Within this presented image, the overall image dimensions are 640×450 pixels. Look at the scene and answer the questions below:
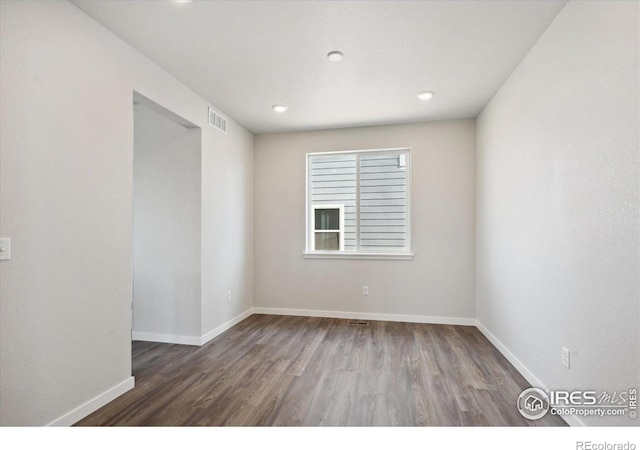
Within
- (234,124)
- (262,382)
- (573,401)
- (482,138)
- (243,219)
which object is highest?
(234,124)

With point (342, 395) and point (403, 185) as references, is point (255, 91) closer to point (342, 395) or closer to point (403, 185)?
point (403, 185)

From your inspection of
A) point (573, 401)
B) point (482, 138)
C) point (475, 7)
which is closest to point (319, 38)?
point (475, 7)

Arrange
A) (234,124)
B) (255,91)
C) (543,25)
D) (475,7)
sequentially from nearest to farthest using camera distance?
1. (475,7)
2. (543,25)
3. (255,91)
4. (234,124)

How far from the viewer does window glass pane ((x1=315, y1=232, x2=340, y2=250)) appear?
463cm

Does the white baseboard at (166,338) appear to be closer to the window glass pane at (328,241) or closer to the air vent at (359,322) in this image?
the air vent at (359,322)

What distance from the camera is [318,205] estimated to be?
15.4 ft

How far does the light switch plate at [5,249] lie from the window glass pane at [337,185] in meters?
3.41

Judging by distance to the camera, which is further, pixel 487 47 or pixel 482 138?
pixel 482 138

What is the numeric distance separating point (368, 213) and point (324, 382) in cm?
250

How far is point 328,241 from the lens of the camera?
4.67 metres

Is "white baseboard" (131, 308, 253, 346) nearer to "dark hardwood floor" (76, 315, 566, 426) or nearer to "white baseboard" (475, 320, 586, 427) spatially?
"dark hardwood floor" (76, 315, 566, 426)

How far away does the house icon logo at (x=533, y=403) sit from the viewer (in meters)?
2.10

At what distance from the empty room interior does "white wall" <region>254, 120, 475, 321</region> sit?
37 mm

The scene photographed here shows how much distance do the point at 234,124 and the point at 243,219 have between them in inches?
49.2
